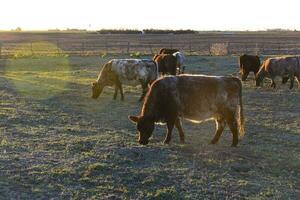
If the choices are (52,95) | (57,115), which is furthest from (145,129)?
(52,95)

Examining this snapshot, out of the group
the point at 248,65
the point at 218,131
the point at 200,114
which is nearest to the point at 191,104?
the point at 200,114

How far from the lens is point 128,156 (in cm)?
996

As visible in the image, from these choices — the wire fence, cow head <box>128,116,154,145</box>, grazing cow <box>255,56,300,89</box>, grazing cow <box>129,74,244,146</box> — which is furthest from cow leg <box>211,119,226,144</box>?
→ the wire fence

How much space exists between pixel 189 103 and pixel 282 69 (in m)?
12.6

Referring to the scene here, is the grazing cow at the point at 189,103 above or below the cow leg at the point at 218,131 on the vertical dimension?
above

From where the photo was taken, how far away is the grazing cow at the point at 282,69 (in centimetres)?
2192

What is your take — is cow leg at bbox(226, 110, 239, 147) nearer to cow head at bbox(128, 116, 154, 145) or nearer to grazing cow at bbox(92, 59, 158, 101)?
cow head at bbox(128, 116, 154, 145)

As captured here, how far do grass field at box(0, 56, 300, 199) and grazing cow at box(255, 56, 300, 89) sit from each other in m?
4.71

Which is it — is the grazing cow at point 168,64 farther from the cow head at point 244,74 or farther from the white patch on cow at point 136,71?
the white patch on cow at point 136,71

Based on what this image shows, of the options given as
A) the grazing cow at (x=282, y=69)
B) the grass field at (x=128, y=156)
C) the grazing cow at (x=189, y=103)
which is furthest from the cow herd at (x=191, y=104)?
the grazing cow at (x=282, y=69)

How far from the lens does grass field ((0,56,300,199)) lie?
8.08m

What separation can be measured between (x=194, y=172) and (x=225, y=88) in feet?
8.74

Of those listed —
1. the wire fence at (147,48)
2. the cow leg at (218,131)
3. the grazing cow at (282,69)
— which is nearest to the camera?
the cow leg at (218,131)

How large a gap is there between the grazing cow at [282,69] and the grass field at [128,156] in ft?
15.4
